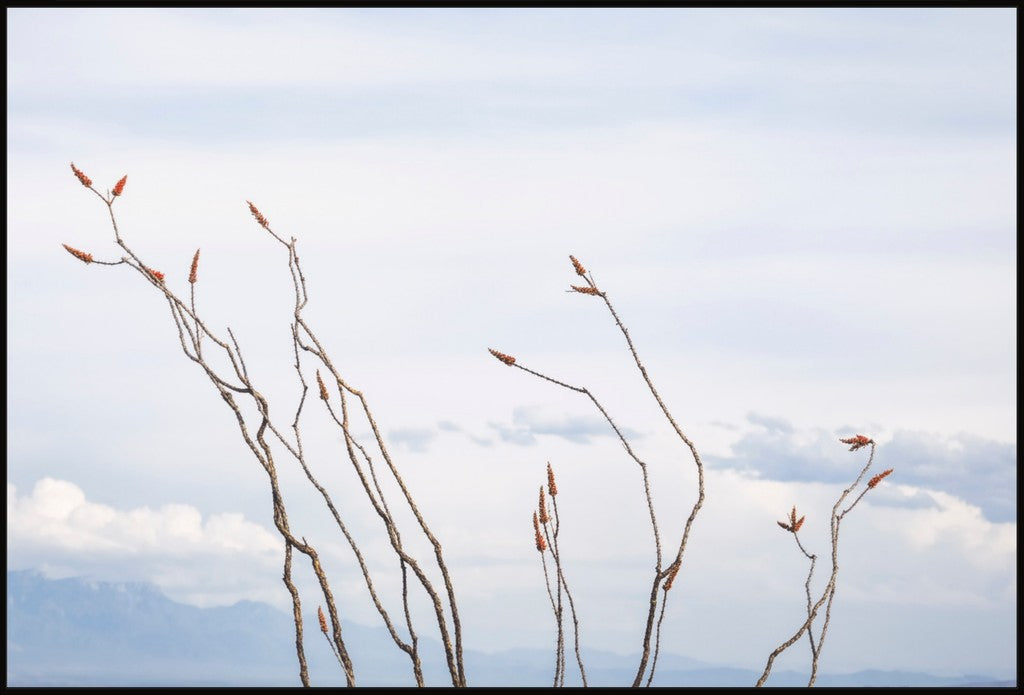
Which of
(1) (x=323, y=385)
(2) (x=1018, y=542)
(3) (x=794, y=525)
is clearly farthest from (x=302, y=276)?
(2) (x=1018, y=542)

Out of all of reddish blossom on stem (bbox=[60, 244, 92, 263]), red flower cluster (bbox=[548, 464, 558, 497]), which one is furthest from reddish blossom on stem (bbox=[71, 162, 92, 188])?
red flower cluster (bbox=[548, 464, 558, 497])

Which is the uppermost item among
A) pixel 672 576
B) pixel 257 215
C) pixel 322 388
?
pixel 257 215

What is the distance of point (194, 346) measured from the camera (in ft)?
9.04

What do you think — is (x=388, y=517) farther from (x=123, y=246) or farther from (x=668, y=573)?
(x=123, y=246)

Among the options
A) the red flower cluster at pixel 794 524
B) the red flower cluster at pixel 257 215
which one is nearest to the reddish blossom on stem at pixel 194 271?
the red flower cluster at pixel 257 215

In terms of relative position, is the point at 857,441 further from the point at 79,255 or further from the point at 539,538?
the point at 79,255

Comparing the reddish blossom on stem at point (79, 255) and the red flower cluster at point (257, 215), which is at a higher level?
the red flower cluster at point (257, 215)

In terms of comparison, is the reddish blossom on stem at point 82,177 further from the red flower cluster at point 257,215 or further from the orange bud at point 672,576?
the orange bud at point 672,576

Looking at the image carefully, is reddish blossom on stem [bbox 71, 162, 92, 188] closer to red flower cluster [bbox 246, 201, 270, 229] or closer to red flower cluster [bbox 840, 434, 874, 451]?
red flower cluster [bbox 246, 201, 270, 229]

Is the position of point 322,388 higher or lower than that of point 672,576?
higher

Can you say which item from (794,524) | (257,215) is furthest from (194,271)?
(794,524)

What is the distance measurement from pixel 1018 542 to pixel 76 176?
282cm

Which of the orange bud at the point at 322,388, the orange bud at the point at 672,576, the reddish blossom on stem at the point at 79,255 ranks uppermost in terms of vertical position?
the reddish blossom on stem at the point at 79,255

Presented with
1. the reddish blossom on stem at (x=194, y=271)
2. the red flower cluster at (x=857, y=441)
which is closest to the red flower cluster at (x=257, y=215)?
the reddish blossom on stem at (x=194, y=271)
